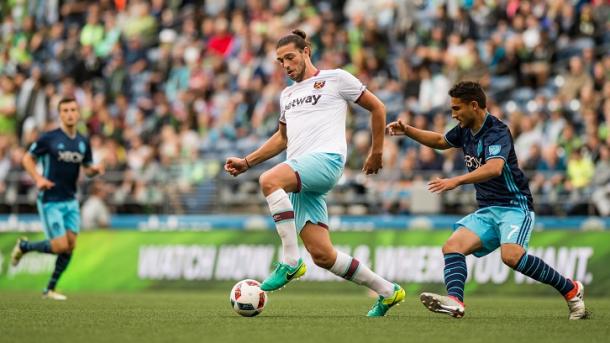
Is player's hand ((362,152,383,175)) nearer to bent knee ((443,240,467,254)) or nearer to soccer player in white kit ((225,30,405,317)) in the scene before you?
soccer player in white kit ((225,30,405,317))

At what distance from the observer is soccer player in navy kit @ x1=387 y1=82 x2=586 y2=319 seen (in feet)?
32.8

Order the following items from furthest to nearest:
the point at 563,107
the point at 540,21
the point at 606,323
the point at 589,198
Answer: the point at 540,21 < the point at 563,107 < the point at 589,198 < the point at 606,323

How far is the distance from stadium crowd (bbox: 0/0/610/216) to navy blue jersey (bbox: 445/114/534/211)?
29.4 ft

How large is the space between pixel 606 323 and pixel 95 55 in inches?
856

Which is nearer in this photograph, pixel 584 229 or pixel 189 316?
pixel 189 316


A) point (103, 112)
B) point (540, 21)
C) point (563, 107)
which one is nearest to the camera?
point (563, 107)

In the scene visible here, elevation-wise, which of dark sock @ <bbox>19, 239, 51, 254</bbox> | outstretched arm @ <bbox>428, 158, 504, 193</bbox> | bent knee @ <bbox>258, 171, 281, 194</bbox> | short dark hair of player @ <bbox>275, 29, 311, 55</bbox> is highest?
short dark hair of player @ <bbox>275, 29, 311, 55</bbox>

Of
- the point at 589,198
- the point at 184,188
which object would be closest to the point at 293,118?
the point at 589,198

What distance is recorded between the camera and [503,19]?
2314cm

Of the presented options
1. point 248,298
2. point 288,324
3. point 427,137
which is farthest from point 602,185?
point 288,324

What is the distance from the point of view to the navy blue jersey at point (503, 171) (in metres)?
10.0

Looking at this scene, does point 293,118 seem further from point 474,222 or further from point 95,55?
point 95,55

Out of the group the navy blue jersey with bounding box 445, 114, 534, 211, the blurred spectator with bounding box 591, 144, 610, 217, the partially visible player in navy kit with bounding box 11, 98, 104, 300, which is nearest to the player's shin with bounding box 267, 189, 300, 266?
the navy blue jersey with bounding box 445, 114, 534, 211

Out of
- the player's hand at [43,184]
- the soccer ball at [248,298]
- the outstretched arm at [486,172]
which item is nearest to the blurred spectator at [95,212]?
the player's hand at [43,184]
